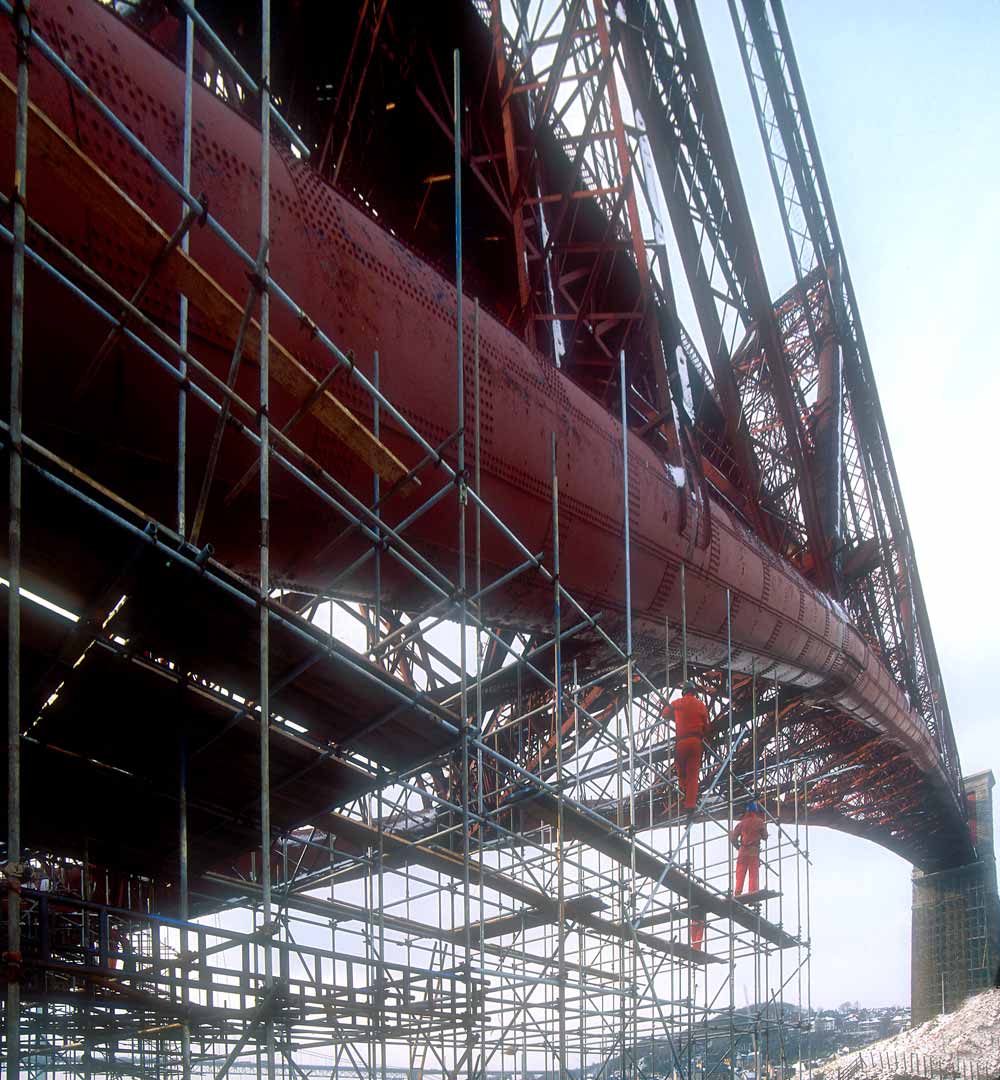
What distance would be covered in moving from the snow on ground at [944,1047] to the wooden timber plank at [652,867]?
24.6 feet

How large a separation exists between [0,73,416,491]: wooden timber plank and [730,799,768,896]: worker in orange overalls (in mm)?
11547

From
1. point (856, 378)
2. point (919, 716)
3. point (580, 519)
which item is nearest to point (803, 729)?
point (919, 716)

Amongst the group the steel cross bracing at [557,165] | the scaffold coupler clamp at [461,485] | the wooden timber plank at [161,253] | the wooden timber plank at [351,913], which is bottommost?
the wooden timber plank at [351,913]

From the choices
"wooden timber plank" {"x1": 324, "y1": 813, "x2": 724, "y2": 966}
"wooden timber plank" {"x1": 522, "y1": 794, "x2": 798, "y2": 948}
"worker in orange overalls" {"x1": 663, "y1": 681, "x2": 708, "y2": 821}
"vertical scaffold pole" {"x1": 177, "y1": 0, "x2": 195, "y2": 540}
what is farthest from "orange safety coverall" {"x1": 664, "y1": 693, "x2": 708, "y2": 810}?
"vertical scaffold pole" {"x1": 177, "y1": 0, "x2": 195, "y2": 540}

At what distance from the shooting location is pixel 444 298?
335 inches

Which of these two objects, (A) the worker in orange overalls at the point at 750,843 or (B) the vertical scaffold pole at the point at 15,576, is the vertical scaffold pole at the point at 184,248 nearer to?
(B) the vertical scaffold pole at the point at 15,576

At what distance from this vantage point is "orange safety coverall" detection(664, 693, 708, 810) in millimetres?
12758

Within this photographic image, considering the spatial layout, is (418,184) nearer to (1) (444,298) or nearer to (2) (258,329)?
(1) (444,298)

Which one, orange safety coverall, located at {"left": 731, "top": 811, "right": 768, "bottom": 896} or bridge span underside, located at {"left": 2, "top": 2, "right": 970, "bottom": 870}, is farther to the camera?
orange safety coverall, located at {"left": 731, "top": 811, "right": 768, "bottom": 896}

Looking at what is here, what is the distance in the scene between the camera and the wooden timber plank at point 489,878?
12859 millimetres

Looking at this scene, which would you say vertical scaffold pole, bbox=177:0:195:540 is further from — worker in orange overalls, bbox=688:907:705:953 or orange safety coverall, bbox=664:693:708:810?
worker in orange overalls, bbox=688:907:705:953

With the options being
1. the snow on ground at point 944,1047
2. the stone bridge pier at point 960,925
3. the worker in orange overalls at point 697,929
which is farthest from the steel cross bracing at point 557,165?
the stone bridge pier at point 960,925

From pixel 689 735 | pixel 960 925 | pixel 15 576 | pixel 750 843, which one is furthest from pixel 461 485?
pixel 960 925

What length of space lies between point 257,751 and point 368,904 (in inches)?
247
